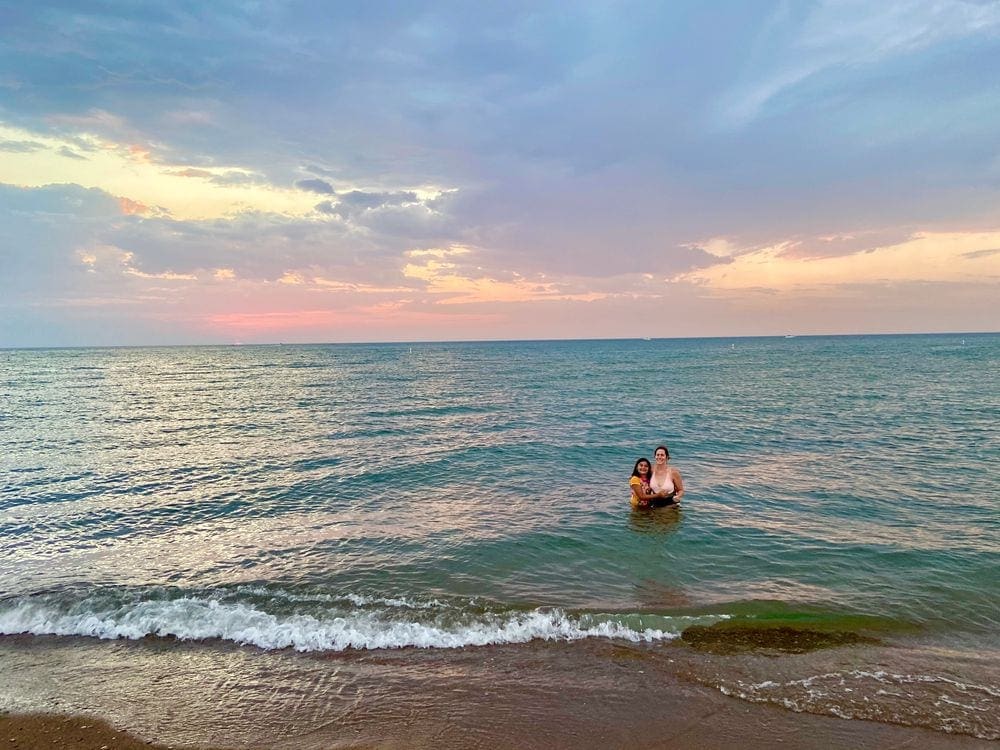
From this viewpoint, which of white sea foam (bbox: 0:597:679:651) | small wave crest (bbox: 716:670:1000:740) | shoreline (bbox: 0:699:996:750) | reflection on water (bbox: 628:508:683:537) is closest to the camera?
shoreline (bbox: 0:699:996:750)

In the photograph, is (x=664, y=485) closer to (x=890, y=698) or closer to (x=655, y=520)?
(x=655, y=520)

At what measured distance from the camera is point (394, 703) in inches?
285

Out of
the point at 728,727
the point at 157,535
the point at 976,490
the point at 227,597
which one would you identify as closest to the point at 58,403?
the point at 157,535

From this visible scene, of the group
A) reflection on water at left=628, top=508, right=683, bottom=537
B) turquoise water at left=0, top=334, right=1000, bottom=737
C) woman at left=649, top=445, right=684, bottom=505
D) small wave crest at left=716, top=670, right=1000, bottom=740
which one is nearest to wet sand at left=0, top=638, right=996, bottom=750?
small wave crest at left=716, top=670, right=1000, bottom=740

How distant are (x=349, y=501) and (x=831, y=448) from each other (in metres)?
21.6

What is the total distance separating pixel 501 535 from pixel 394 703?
23.3 ft

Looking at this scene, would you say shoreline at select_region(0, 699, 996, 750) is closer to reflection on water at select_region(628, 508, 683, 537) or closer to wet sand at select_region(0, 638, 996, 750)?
wet sand at select_region(0, 638, 996, 750)

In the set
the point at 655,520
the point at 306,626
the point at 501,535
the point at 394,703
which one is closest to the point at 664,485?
the point at 655,520

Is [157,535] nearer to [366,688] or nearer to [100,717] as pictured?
[100,717]

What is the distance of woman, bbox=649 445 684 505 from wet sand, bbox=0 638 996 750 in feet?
26.3

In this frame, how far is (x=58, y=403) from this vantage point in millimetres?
47219

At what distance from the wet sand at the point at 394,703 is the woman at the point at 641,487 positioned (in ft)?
25.8

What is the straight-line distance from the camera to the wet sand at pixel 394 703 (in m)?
6.51

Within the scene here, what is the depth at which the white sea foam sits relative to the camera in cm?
902
